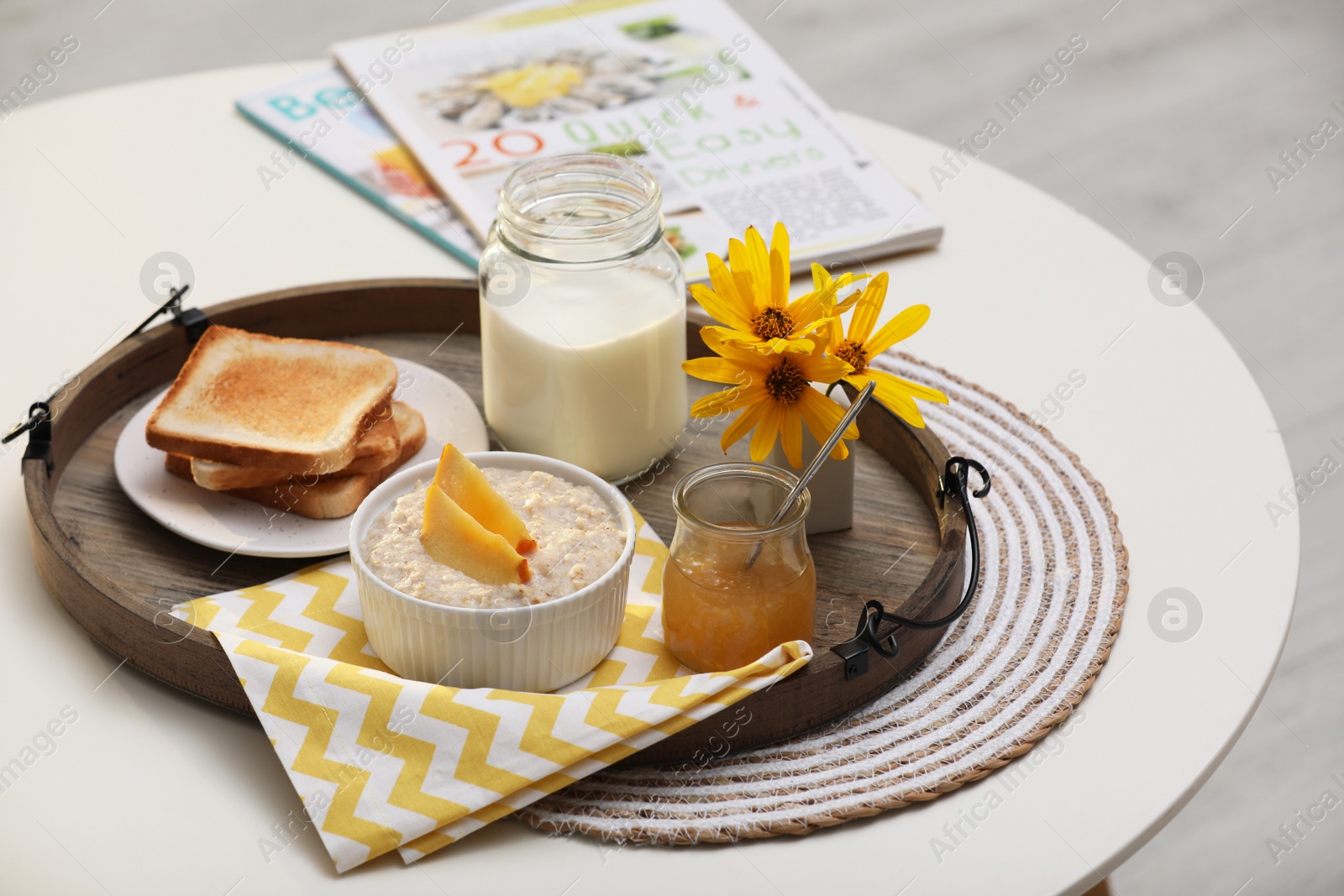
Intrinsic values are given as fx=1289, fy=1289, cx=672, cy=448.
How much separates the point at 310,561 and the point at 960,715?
1.63ft

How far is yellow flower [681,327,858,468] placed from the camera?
0.92m

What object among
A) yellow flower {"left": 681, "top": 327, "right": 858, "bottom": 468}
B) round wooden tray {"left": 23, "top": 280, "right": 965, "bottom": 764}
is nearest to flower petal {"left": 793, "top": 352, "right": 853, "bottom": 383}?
yellow flower {"left": 681, "top": 327, "right": 858, "bottom": 468}

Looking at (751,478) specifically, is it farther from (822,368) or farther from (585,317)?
(585,317)

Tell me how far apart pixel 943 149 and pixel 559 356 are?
2.68 feet

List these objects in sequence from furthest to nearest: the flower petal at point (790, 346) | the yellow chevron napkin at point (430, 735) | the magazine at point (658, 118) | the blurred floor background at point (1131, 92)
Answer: the blurred floor background at point (1131, 92), the magazine at point (658, 118), the flower petal at point (790, 346), the yellow chevron napkin at point (430, 735)

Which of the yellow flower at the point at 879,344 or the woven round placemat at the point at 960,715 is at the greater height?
the yellow flower at the point at 879,344

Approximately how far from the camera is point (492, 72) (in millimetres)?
1688

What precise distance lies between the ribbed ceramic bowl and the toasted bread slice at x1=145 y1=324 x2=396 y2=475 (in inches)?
5.5

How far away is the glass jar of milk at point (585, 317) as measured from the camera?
1023mm

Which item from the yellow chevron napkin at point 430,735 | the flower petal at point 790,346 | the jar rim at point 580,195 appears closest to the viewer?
the yellow chevron napkin at point 430,735

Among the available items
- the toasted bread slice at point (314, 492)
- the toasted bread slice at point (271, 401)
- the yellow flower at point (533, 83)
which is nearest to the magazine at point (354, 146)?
the yellow flower at point (533, 83)

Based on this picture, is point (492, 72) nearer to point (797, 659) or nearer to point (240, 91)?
point (240, 91)

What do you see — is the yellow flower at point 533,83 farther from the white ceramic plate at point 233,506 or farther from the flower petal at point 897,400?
the flower petal at point 897,400

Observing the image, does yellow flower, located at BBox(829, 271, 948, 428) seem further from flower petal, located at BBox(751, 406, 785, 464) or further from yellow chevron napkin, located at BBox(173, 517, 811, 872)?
yellow chevron napkin, located at BBox(173, 517, 811, 872)
